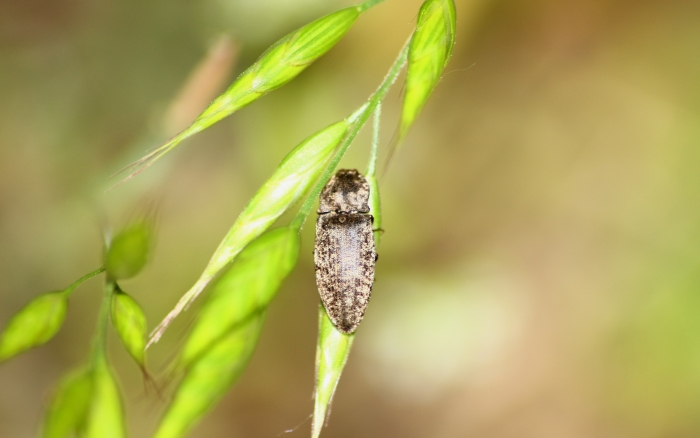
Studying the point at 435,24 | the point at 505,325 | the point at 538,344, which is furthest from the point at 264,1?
the point at 538,344

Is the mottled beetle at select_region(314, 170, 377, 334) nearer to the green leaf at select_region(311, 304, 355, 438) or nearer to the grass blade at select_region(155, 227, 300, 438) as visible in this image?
the green leaf at select_region(311, 304, 355, 438)

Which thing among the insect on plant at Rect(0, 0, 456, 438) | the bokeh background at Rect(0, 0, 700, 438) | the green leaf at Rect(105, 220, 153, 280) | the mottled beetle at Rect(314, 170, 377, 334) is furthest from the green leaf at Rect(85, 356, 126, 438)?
the bokeh background at Rect(0, 0, 700, 438)

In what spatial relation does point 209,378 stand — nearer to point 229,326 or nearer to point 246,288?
point 229,326

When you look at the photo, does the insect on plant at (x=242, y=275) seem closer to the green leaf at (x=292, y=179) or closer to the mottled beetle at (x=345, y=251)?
the green leaf at (x=292, y=179)

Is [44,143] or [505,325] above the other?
[44,143]

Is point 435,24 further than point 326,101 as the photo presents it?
No

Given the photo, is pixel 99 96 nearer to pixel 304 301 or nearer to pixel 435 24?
pixel 304 301

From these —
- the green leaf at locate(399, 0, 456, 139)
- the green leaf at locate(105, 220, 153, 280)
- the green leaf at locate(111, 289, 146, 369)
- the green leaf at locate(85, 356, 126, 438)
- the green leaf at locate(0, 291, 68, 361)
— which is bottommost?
the green leaf at locate(85, 356, 126, 438)
